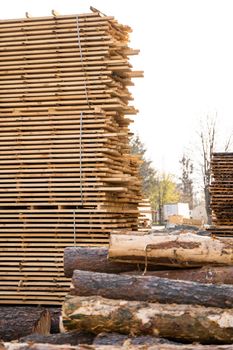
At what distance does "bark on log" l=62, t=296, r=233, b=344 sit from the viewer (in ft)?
19.4

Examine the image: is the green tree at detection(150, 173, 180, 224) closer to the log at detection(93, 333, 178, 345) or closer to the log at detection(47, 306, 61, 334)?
the log at detection(47, 306, 61, 334)

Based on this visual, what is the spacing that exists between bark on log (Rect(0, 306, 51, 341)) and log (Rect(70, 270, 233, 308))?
2755mm

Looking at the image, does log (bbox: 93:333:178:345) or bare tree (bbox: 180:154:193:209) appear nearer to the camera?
log (bbox: 93:333:178:345)

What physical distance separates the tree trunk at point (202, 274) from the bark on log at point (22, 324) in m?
2.59

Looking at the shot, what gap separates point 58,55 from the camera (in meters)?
12.0

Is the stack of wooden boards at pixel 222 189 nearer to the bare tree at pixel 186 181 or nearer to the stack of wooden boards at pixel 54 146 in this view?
the stack of wooden boards at pixel 54 146

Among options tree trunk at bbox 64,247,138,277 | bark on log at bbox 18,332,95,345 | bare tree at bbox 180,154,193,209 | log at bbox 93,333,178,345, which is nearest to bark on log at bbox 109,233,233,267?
tree trunk at bbox 64,247,138,277

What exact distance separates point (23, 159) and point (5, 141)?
551 millimetres

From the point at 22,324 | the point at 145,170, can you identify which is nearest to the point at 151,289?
the point at 22,324

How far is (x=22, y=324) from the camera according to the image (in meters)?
9.05

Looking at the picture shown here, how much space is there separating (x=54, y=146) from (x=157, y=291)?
19.8 feet

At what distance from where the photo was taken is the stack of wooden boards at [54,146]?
11594 millimetres

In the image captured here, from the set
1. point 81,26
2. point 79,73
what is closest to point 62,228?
point 79,73

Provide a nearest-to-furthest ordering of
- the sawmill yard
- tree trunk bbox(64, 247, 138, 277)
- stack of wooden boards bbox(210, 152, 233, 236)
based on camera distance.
Result: tree trunk bbox(64, 247, 138, 277) < the sawmill yard < stack of wooden boards bbox(210, 152, 233, 236)
